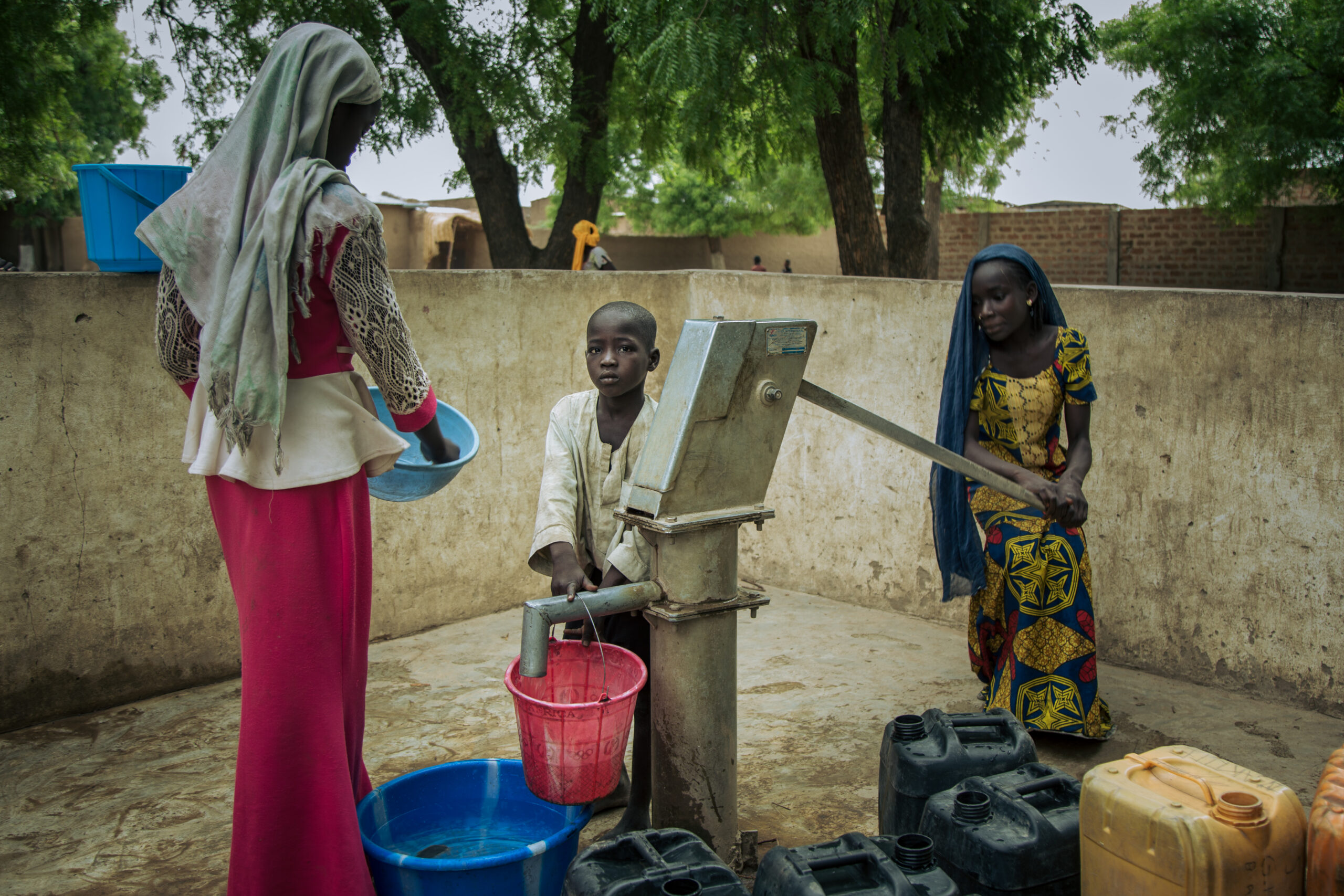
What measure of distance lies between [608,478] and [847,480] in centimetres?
243

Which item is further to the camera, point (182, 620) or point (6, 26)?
point (6, 26)

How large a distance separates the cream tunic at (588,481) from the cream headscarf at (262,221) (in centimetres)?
73

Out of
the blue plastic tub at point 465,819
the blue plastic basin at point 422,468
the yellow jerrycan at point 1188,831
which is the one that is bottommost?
the blue plastic tub at point 465,819

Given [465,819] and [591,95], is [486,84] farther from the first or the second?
[465,819]

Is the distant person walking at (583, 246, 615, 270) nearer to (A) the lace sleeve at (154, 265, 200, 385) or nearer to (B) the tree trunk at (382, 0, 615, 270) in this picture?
(B) the tree trunk at (382, 0, 615, 270)

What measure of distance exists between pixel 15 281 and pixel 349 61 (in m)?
2.10

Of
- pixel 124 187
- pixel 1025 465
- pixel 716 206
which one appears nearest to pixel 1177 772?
pixel 1025 465

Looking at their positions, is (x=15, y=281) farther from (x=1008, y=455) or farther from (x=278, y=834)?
(x=1008, y=455)

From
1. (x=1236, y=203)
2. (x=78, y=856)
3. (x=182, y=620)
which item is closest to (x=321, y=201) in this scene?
(x=78, y=856)

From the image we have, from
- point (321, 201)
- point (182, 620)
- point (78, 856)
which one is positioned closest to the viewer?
point (321, 201)

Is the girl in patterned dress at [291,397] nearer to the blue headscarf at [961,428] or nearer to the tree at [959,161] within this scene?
the blue headscarf at [961,428]

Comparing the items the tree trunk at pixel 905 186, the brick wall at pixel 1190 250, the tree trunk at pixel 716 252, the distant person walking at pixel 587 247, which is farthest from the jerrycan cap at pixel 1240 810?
the tree trunk at pixel 716 252

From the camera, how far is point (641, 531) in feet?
7.17

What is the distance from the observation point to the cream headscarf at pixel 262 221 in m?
2.04
